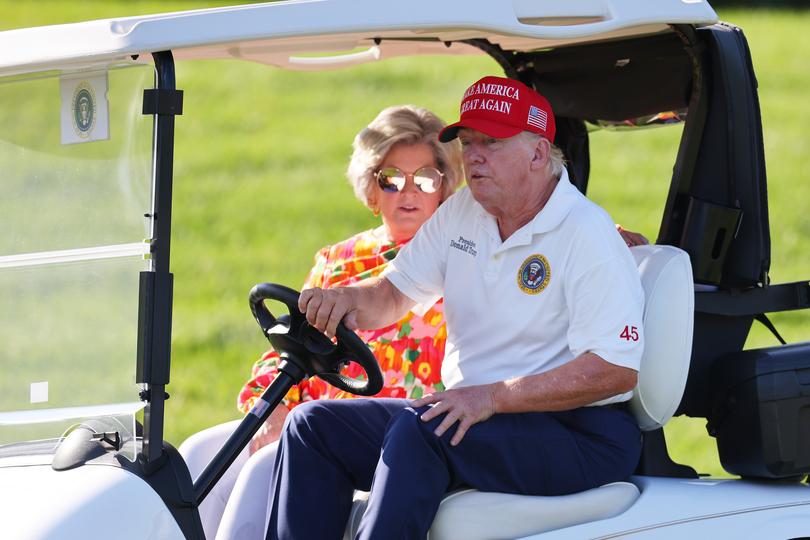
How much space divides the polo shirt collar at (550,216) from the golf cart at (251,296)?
255 mm

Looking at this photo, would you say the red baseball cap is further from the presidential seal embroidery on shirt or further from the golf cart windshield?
the golf cart windshield

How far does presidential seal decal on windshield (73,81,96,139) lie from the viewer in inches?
108

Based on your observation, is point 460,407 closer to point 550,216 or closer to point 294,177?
point 550,216

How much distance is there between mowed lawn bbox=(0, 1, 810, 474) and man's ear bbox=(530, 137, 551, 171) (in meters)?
4.54

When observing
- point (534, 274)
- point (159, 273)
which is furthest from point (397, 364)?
point (159, 273)

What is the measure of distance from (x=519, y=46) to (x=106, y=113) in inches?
58.2

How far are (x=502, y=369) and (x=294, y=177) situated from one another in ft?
30.3

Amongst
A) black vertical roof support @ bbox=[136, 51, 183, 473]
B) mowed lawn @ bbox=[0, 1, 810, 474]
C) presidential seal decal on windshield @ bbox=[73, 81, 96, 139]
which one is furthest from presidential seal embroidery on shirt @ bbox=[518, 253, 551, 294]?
mowed lawn @ bbox=[0, 1, 810, 474]

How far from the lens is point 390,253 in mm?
3992

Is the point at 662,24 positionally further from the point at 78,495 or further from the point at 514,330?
the point at 78,495

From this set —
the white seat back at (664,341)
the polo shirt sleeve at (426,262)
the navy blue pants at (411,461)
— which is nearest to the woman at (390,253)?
the polo shirt sleeve at (426,262)

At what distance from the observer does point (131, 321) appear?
2721 millimetres

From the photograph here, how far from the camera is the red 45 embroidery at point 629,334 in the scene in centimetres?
303

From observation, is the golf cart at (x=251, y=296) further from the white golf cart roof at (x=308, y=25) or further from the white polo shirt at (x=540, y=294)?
the white polo shirt at (x=540, y=294)
